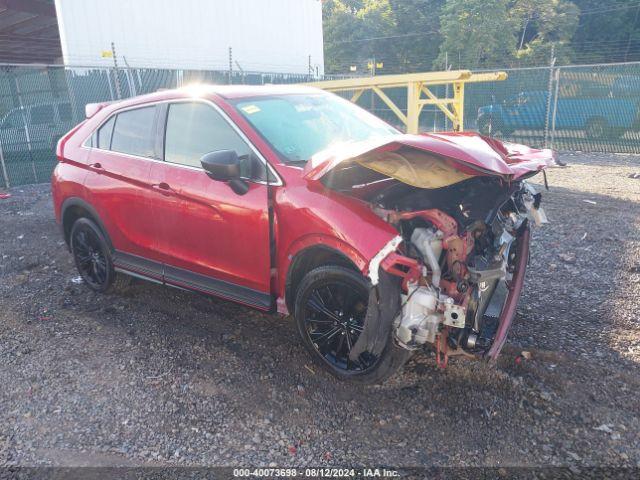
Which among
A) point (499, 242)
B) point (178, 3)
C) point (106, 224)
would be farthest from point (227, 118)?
point (178, 3)

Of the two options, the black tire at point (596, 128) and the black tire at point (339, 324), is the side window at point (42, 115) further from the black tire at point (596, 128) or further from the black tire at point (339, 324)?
the black tire at point (596, 128)

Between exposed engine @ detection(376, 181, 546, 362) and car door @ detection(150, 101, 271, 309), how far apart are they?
94 centimetres

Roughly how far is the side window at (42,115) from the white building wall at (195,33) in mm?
2590

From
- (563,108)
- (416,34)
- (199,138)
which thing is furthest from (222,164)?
(416,34)

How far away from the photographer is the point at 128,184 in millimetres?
4367

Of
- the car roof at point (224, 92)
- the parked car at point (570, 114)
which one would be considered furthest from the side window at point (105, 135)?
the parked car at point (570, 114)

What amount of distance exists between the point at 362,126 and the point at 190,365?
2.30 m

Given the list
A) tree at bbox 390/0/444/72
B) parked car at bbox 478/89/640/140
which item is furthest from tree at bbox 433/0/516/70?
parked car at bbox 478/89/640/140

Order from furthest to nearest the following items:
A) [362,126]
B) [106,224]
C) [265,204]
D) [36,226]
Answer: [36,226] < [106,224] < [362,126] < [265,204]

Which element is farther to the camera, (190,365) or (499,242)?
(190,365)

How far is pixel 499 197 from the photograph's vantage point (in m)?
3.20

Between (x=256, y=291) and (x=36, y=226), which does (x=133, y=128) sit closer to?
(x=256, y=291)

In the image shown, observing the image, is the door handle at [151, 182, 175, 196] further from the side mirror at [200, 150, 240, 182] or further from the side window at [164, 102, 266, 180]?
the side mirror at [200, 150, 240, 182]

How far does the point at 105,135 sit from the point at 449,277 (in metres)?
3.45
